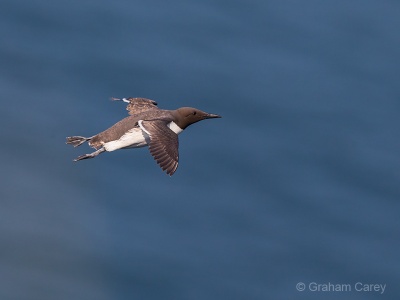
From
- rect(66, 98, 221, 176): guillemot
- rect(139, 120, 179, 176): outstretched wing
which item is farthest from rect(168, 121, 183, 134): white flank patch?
rect(139, 120, 179, 176): outstretched wing

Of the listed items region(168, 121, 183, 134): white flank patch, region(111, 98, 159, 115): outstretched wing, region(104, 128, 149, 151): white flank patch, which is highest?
region(111, 98, 159, 115): outstretched wing

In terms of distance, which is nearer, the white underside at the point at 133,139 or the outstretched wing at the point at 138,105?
the white underside at the point at 133,139

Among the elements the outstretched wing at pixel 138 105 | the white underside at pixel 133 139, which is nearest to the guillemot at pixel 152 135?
the white underside at pixel 133 139

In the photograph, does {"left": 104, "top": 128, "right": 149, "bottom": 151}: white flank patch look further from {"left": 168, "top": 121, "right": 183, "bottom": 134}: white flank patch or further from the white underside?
{"left": 168, "top": 121, "right": 183, "bottom": 134}: white flank patch

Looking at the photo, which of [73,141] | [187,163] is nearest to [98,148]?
[73,141]

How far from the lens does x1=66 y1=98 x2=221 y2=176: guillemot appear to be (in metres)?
18.2

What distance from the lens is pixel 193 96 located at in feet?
83.1

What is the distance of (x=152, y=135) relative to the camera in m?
18.4

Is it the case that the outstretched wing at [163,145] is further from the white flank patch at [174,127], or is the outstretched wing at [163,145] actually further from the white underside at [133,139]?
the white flank patch at [174,127]

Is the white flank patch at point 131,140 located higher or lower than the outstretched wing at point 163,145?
higher

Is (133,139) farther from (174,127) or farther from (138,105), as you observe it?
(138,105)

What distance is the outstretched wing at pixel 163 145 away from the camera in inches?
709

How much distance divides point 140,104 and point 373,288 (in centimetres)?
548

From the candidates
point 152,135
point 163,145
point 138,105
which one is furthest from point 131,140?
point 138,105
